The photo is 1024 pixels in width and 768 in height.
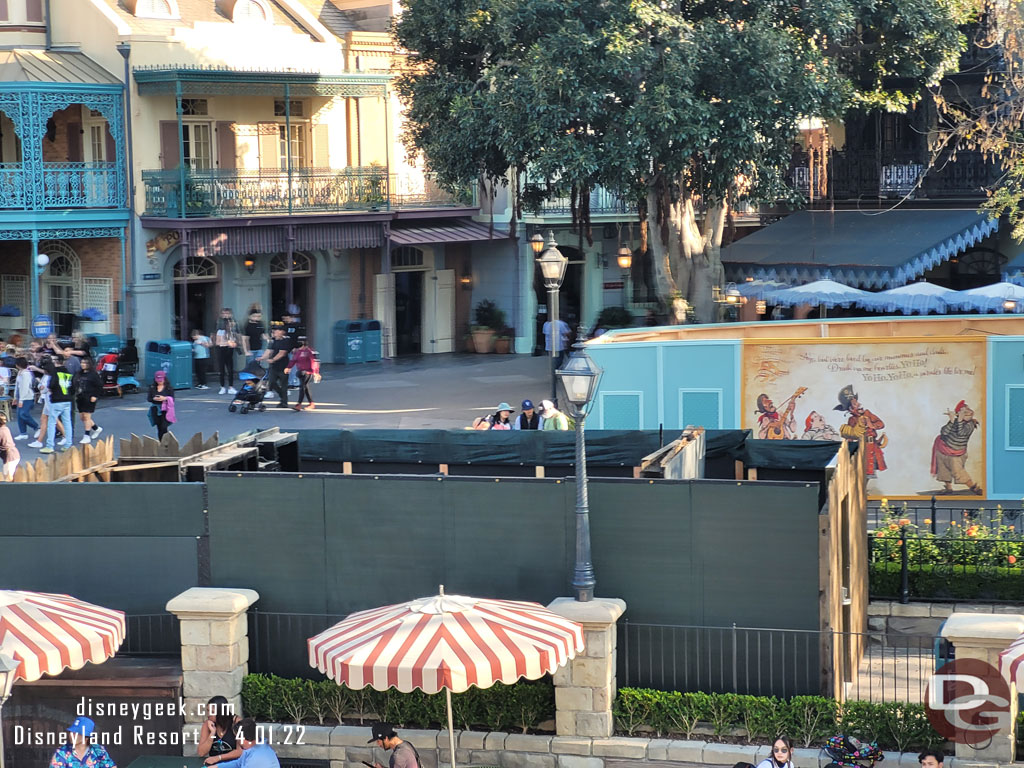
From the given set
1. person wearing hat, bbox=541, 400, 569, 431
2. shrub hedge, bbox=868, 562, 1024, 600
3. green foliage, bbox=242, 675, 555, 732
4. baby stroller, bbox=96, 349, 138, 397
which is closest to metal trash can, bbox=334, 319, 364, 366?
baby stroller, bbox=96, 349, 138, 397

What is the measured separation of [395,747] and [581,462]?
8.79ft

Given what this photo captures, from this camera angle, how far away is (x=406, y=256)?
3925 cm

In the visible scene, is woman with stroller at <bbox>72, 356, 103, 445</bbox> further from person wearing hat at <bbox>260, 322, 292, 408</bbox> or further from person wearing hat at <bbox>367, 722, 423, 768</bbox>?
person wearing hat at <bbox>367, 722, 423, 768</bbox>

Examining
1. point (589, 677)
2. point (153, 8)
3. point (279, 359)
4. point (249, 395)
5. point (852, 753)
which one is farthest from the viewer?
point (153, 8)

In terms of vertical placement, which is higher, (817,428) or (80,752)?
(817,428)

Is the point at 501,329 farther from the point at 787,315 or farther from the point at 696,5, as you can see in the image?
the point at 696,5

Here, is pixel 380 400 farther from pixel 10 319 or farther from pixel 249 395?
pixel 10 319

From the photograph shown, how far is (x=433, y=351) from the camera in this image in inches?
1553

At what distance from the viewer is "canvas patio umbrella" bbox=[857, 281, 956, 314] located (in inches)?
1243

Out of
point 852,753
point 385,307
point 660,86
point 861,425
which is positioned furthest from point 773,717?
point 385,307

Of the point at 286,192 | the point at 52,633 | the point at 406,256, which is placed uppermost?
the point at 286,192

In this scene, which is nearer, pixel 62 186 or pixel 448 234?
pixel 62 186

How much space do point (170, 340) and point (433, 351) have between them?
8322mm

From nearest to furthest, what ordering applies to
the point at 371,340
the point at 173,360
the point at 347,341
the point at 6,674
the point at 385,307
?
1. the point at 6,674
2. the point at 173,360
3. the point at 347,341
4. the point at 371,340
5. the point at 385,307
